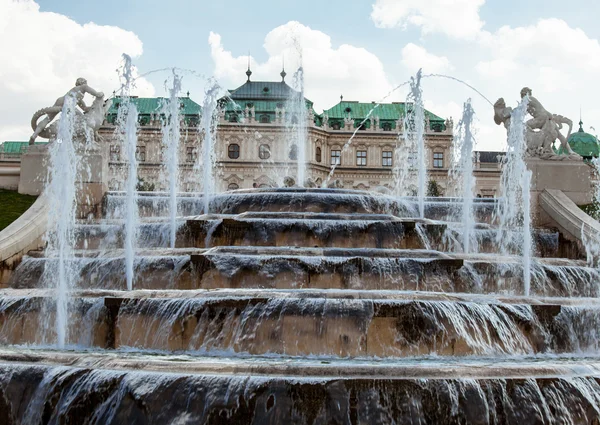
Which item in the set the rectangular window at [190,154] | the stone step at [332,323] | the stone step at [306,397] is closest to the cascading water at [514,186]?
the stone step at [332,323]

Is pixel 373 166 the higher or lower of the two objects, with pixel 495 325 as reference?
higher

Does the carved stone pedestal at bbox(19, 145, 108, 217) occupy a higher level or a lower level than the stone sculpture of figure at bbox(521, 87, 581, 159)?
lower

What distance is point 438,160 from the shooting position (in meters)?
76.0

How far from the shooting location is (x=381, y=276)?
39.6 feet

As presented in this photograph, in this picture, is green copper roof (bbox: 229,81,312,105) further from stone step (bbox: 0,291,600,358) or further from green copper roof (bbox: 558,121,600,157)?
stone step (bbox: 0,291,600,358)

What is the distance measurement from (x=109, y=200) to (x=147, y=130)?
55596 mm

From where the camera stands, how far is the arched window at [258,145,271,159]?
237 ft

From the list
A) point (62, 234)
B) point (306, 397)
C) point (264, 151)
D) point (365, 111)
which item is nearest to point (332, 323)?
point (306, 397)

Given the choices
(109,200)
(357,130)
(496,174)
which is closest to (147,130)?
(357,130)

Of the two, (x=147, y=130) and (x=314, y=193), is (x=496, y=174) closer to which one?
(x=147, y=130)

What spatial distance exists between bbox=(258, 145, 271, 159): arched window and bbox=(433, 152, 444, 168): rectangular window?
15.7m

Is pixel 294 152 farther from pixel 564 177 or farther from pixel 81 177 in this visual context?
pixel 81 177

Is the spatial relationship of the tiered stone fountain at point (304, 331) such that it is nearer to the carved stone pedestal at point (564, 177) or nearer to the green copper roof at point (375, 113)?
the carved stone pedestal at point (564, 177)

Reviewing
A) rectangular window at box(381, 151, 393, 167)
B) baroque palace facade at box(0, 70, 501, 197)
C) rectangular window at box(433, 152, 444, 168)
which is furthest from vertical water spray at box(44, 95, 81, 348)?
rectangular window at box(433, 152, 444, 168)
